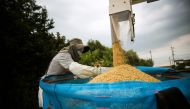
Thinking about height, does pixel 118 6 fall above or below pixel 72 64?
above

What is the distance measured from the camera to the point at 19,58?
822cm

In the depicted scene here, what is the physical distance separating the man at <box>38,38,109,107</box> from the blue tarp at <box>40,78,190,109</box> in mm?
906

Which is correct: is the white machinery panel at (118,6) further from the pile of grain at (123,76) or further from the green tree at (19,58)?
the green tree at (19,58)

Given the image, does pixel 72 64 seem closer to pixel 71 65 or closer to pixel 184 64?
pixel 71 65

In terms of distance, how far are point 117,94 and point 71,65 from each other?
1441 millimetres

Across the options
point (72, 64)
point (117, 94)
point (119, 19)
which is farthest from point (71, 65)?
point (117, 94)

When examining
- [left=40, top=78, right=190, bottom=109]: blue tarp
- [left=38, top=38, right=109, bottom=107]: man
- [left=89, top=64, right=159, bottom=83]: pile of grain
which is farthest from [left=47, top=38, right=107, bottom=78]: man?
[left=40, top=78, right=190, bottom=109]: blue tarp

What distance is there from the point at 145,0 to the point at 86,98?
1.98 metres

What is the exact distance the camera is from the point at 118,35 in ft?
8.30

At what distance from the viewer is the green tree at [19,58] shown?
7477 mm

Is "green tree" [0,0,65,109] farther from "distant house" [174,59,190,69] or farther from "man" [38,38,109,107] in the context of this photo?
"distant house" [174,59,190,69]

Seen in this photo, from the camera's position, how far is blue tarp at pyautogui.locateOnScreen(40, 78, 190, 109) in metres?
1.45

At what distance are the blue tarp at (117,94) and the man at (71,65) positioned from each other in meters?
0.91

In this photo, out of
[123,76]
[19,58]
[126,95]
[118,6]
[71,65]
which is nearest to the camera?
[126,95]
